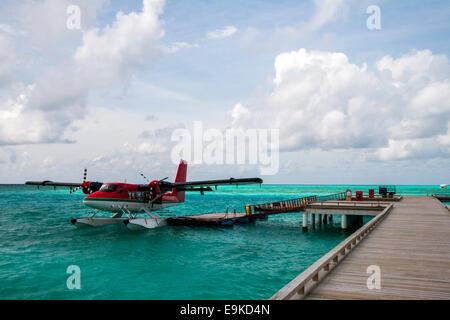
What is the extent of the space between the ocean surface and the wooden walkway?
3.90m

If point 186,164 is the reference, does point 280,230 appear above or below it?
below

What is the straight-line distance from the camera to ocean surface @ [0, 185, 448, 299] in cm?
1216

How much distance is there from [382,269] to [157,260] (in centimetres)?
1178

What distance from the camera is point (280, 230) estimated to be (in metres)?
28.3

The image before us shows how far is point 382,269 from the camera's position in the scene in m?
8.76

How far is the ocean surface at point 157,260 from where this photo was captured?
12.2m

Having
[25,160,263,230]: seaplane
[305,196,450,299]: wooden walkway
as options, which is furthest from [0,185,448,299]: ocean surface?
[305,196,450,299]: wooden walkway

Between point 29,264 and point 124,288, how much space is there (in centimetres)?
690

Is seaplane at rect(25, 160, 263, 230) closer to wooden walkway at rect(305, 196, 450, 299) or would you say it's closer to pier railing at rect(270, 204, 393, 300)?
wooden walkway at rect(305, 196, 450, 299)

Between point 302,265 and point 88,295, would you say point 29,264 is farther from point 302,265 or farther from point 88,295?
point 302,265

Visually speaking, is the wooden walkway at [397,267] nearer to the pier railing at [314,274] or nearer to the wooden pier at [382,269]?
the wooden pier at [382,269]
